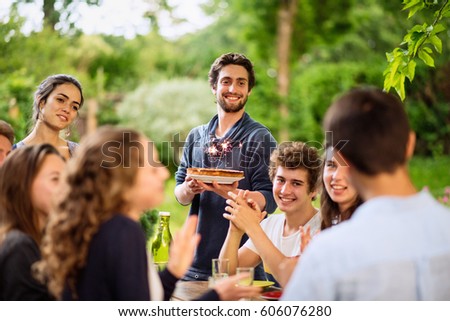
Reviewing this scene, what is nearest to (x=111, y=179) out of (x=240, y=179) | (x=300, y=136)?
(x=240, y=179)

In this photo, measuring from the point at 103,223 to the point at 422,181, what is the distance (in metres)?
11.1

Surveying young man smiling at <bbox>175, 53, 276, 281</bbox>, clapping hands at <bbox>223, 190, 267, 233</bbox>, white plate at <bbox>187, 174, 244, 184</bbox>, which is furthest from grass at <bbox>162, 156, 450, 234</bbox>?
clapping hands at <bbox>223, 190, 267, 233</bbox>

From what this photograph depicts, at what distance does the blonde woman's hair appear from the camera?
166 centimetres

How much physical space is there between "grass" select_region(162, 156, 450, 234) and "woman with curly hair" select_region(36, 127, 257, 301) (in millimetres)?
8509

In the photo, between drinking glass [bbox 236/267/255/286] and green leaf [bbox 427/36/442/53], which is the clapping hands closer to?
drinking glass [bbox 236/267/255/286]

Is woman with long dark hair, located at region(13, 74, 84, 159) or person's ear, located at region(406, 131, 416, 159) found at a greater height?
woman with long dark hair, located at region(13, 74, 84, 159)

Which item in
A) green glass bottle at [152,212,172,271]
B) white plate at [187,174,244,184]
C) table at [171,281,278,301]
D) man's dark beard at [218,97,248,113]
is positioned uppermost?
man's dark beard at [218,97,248,113]

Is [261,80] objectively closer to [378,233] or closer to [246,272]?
[246,272]

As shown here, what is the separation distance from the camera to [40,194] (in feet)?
6.54

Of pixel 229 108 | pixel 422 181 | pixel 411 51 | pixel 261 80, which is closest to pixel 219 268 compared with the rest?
pixel 229 108

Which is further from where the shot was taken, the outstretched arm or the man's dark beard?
the man's dark beard

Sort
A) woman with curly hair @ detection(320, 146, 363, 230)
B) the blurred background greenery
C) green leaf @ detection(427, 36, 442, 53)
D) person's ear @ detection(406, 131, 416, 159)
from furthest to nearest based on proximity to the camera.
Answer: the blurred background greenery, green leaf @ detection(427, 36, 442, 53), woman with curly hair @ detection(320, 146, 363, 230), person's ear @ detection(406, 131, 416, 159)

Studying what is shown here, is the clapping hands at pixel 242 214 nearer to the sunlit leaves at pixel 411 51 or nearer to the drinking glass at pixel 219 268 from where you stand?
the drinking glass at pixel 219 268
